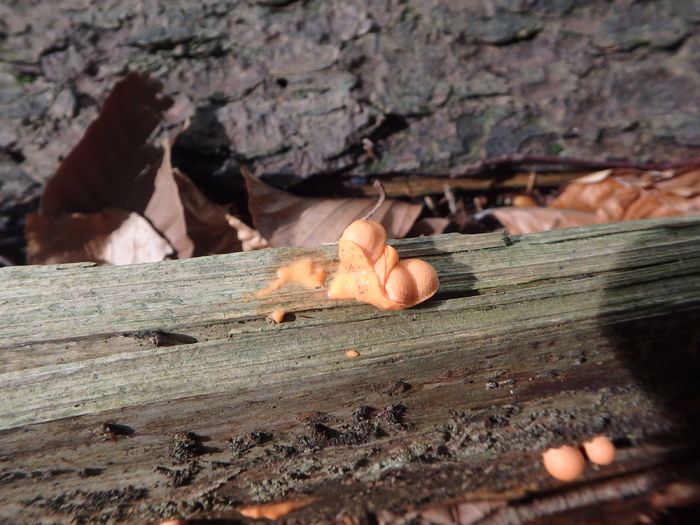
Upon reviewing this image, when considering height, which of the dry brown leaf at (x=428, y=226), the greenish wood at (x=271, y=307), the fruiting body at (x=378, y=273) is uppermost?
the fruiting body at (x=378, y=273)

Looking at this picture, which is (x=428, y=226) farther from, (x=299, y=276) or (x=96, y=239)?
(x=96, y=239)

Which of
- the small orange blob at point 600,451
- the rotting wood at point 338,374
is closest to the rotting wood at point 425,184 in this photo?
the rotting wood at point 338,374

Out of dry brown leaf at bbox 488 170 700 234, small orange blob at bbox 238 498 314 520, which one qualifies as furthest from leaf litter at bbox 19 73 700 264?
small orange blob at bbox 238 498 314 520

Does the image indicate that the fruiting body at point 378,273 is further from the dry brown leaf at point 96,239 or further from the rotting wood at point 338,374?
the dry brown leaf at point 96,239

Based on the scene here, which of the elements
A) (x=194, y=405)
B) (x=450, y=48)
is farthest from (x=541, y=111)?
(x=194, y=405)

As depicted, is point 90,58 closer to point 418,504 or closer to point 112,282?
point 112,282

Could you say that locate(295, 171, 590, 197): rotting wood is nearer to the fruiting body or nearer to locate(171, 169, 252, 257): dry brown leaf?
locate(171, 169, 252, 257): dry brown leaf
